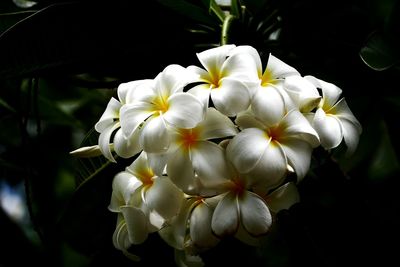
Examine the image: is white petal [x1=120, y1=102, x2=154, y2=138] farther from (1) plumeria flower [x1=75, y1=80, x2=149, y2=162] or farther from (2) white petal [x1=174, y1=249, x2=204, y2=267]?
(2) white petal [x1=174, y1=249, x2=204, y2=267]

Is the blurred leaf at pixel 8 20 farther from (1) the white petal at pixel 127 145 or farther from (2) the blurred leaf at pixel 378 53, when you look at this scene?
(2) the blurred leaf at pixel 378 53

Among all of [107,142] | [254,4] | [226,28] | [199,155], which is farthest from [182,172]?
[254,4]

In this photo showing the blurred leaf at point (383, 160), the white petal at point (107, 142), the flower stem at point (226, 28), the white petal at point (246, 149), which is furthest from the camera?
the blurred leaf at point (383, 160)

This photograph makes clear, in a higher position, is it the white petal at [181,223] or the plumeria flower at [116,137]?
the plumeria flower at [116,137]

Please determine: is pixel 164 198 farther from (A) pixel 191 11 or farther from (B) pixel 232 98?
(A) pixel 191 11

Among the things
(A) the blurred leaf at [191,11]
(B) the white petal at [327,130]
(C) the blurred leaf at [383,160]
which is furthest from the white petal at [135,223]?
(C) the blurred leaf at [383,160]

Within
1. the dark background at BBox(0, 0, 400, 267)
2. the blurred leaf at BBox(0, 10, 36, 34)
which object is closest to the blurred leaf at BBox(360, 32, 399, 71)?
the dark background at BBox(0, 0, 400, 267)

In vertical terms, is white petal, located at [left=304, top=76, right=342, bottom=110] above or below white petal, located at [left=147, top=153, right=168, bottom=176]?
above
